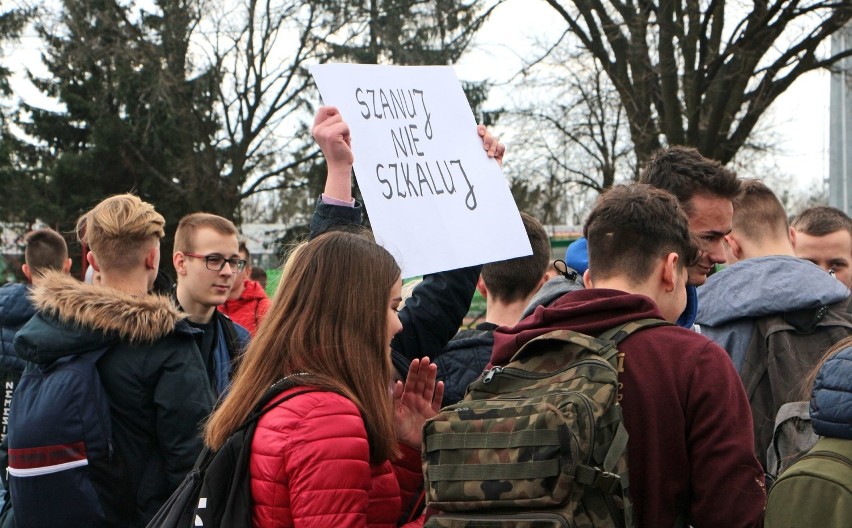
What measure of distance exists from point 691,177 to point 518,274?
784 millimetres

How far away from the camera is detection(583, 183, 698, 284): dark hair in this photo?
2.51 m

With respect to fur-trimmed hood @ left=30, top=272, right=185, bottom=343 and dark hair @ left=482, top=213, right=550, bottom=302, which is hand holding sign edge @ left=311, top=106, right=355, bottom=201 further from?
dark hair @ left=482, top=213, right=550, bottom=302

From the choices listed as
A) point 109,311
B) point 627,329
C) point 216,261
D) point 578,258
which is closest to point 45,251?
point 216,261

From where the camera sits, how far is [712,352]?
2229 mm

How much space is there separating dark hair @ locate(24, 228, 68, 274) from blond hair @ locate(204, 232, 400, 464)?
440cm

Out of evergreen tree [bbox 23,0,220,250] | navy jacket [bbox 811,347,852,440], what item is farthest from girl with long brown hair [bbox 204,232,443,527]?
evergreen tree [bbox 23,0,220,250]

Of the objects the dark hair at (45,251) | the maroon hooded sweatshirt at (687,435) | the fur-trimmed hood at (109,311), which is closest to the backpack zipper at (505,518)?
the maroon hooded sweatshirt at (687,435)

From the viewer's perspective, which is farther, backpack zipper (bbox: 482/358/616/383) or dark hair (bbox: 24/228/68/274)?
dark hair (bbox: 24/228/68/274)

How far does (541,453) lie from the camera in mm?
2021

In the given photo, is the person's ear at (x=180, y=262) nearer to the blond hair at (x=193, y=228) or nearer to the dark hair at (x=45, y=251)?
the blond hair at (x=193, y=228)

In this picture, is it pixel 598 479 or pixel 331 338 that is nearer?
pixel 598 479

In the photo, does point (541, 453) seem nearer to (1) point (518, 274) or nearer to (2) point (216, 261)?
(1) point (518, 274)

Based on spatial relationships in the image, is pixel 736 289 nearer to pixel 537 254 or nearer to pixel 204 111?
pixel 537 254

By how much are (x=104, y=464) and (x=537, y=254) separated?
1.87m
